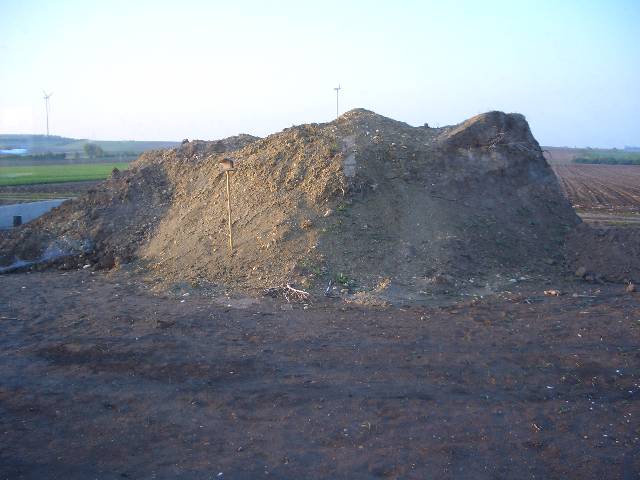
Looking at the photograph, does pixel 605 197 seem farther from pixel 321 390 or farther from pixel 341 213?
pixel 321 390

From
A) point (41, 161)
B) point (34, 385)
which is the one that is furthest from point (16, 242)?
point (41, 161)

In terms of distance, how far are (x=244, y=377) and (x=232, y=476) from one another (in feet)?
6.38

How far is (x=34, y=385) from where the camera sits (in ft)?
21.1

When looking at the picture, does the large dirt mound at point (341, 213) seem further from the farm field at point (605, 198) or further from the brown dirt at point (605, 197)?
the brown dirt at point (605, 197)

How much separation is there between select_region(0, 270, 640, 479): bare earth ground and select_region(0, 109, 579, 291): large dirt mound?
1.49 metres

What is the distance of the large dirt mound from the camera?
35.0 ft

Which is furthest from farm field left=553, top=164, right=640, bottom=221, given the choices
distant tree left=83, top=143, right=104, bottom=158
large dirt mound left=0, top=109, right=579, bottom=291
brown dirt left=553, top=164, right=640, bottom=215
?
distant tree left=83, top=143, right=104, bottom=158

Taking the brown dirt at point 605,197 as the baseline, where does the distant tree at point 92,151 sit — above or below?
above

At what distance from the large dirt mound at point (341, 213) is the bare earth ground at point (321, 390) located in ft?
4.89

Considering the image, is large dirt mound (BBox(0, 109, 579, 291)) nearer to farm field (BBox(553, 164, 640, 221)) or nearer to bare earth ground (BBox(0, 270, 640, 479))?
bare earth ground (BBox(0, 270, 640, 479))

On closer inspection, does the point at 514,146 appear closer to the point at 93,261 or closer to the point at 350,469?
the point at 93,261

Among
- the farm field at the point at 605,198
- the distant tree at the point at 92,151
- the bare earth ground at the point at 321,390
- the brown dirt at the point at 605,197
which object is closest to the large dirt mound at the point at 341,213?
→ the bare earth ground at the point at 321,390

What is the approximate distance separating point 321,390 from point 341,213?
5.74 metres

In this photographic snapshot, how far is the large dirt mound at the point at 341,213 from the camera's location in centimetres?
1066
